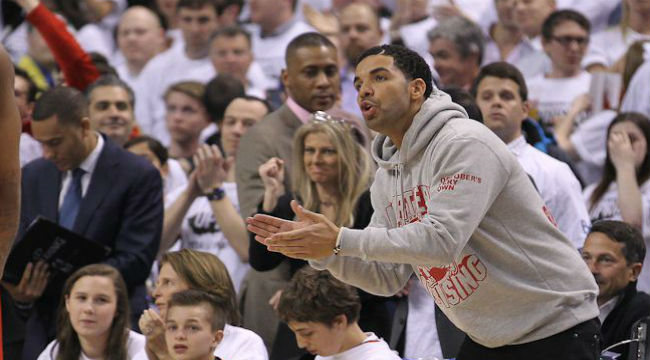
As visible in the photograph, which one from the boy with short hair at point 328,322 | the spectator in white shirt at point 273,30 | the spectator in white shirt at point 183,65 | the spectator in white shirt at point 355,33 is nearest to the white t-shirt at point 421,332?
the boy with short hair at point 328,322

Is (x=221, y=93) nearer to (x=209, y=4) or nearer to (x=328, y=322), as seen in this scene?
(x=209, y=4)

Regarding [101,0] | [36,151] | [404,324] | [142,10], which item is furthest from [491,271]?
[101,0]

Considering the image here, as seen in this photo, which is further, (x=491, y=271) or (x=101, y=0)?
(x=101, y=0)

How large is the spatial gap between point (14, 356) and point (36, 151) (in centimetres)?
181

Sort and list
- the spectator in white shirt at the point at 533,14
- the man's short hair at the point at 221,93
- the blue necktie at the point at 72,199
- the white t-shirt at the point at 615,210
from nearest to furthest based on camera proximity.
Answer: the blue necktie at the point at 72,199 < the white t-shirt at the point at 615,210 < the man's short hair at the point at 221,93 < the spectator in white shirt at the point at 533,14

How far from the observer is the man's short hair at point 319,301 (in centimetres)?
544

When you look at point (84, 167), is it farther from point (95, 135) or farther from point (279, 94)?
point (279, 94)

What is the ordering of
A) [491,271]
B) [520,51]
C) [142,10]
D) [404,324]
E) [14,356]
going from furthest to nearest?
[142,10] < [520,51] < [14,356] < [404,324] < [491,271]

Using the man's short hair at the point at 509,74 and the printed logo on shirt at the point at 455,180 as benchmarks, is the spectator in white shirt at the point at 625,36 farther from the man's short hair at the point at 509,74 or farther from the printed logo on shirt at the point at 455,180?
the printed logo on shirt at the point at 455,180

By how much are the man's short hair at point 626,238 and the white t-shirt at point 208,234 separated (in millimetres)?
2188

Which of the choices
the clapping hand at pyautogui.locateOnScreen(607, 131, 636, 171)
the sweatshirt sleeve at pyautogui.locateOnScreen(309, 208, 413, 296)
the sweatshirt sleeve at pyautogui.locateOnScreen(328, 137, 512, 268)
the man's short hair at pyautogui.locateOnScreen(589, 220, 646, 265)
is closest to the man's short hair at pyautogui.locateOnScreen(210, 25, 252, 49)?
the clapping hand at pyautogui.locateOnScreen(607, 131, 636, 171)

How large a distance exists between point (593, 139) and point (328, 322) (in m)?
3.34

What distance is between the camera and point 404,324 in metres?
6.07

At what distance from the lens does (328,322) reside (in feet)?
17.8
